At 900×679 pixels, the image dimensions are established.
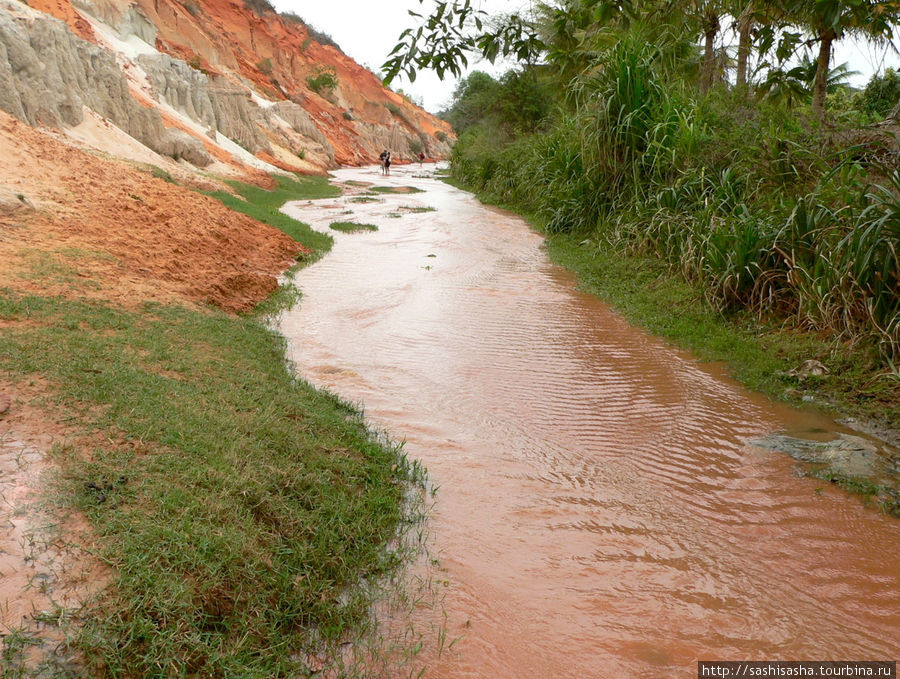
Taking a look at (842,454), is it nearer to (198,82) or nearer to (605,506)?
(605,506)

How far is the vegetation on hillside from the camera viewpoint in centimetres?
403

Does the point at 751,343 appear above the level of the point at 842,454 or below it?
above

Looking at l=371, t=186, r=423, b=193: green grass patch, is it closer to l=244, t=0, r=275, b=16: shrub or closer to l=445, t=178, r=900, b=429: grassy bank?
l=445, t=178, r=900, b=429: grassy bank

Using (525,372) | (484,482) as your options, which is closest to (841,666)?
(484,482)

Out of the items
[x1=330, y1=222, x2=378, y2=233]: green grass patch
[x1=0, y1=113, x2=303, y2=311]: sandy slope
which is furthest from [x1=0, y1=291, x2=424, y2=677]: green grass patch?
[x1=330, y1=222, x2=378, y2=233]: green grass patch

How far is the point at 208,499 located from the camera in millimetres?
2609

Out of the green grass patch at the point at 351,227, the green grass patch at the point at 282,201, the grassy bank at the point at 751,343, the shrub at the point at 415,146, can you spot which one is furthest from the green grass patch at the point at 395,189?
the shrub at the point at 415,146

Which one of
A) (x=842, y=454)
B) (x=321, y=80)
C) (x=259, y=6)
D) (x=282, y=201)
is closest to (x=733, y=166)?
(x=842, y=454)

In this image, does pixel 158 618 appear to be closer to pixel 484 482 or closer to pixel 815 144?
pixel 484 482

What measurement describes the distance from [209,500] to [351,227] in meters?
11.3

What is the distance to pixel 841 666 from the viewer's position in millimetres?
2350

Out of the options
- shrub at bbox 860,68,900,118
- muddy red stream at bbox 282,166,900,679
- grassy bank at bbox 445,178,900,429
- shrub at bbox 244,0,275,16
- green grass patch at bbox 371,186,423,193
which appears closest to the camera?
muddy red stream at bbox 282,166,900,679

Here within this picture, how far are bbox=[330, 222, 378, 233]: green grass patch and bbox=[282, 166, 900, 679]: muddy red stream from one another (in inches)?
260

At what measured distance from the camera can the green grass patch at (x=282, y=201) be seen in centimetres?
1120
